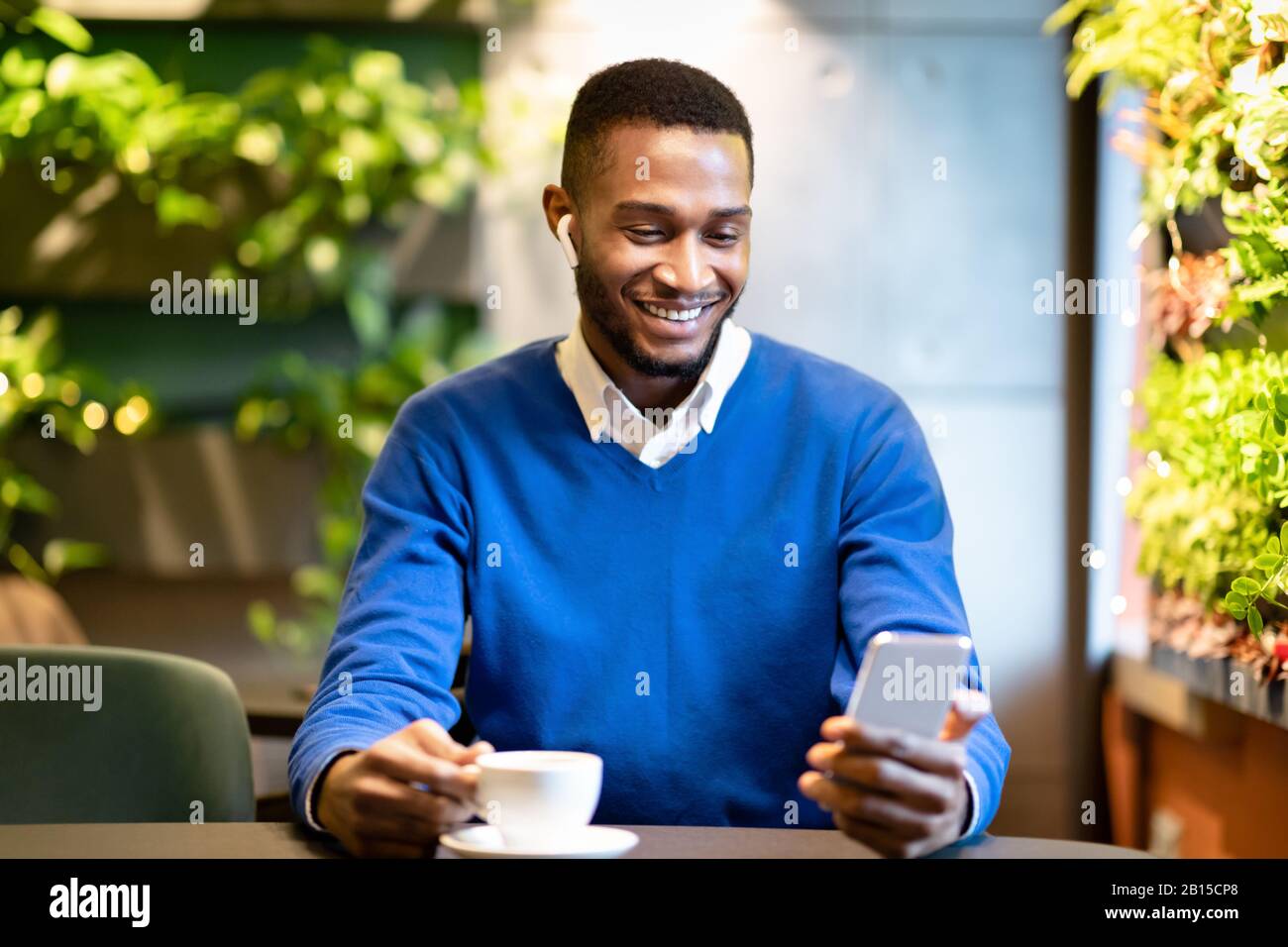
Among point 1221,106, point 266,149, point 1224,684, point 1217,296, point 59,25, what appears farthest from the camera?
point 266,149

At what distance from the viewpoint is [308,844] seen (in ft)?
3.93

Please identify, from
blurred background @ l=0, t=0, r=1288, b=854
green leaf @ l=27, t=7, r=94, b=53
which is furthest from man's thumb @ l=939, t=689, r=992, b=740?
green leaf @ l=27, t=7, r=94, b=53

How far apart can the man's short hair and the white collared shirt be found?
201mm

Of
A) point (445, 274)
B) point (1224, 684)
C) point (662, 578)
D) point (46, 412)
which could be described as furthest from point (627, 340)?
point (46, 412)

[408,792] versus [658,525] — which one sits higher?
[658,525]

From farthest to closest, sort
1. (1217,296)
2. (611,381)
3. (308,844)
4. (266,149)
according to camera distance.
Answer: (266,149) < (1217,296) < (611,381) < (308,844)

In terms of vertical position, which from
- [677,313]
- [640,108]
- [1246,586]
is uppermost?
[640,108]

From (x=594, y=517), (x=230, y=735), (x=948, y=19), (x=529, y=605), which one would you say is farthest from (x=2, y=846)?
(x=948, y=19)

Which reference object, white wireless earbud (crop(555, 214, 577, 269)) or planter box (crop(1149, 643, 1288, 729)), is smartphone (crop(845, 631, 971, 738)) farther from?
planter box (crop(1149, 643, 1288, 729))

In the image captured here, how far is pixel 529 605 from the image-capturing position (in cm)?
159

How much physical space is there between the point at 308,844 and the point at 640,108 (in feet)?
2.93

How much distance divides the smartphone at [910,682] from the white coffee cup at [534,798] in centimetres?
22

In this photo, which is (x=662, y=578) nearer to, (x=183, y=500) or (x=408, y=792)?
(x=408, y=792)

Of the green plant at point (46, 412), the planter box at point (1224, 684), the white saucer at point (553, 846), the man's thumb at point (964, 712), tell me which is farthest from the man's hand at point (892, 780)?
the green plant at point (46, 412)
